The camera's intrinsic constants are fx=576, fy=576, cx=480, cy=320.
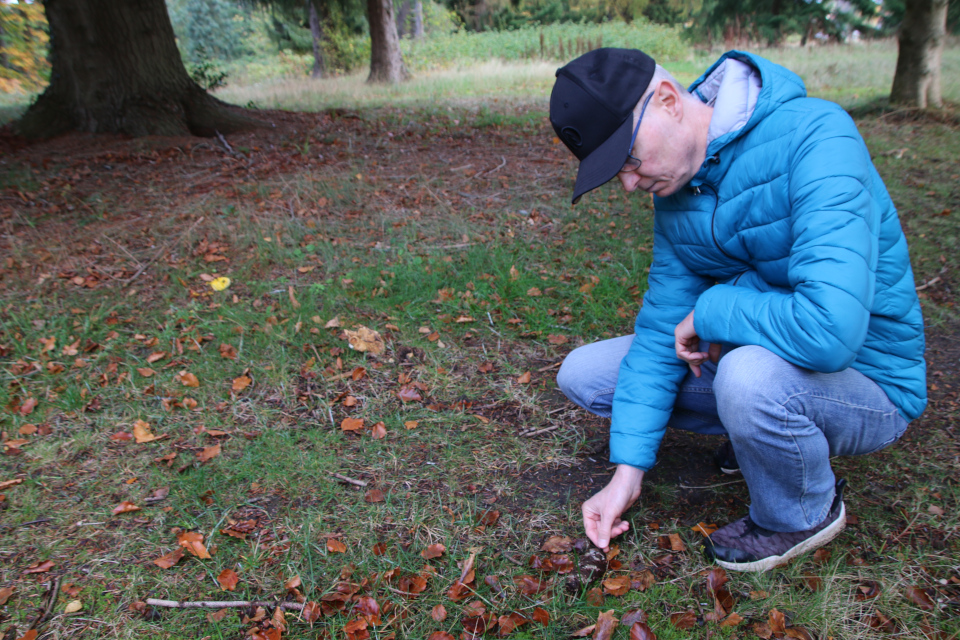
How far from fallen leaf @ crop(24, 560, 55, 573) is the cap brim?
6.79ft

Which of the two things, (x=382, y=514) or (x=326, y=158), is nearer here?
(x=382, y=514)

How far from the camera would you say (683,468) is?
225cm

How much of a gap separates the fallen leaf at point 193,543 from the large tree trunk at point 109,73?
544cm

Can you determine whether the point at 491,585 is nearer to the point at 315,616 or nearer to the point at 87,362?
the point at 315,616

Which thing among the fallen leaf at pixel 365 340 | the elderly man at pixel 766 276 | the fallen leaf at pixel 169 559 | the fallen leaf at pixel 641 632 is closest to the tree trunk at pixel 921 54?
the elderly man at pixel 766 276

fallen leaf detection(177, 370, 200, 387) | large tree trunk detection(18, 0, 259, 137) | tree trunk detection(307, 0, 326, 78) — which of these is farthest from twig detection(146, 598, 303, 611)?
tree trunk detection(307, 0, 326, 78)

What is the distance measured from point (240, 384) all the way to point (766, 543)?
7.61 feet

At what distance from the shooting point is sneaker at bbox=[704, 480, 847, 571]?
173 cm

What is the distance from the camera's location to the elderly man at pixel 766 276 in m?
1.42

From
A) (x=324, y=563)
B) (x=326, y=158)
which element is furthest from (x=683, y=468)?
(x=326, y=158)

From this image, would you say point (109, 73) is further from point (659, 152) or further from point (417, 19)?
point (417, 19)

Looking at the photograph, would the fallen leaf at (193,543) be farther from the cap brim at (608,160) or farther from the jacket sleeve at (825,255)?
the jacket sleeve at (825,255)

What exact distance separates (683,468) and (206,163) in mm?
5137

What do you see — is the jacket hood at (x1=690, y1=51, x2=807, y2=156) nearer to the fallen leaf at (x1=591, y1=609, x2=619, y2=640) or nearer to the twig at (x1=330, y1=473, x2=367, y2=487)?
the fallen leaf at (x1=591, y1=609, x2=619, y2=640)
